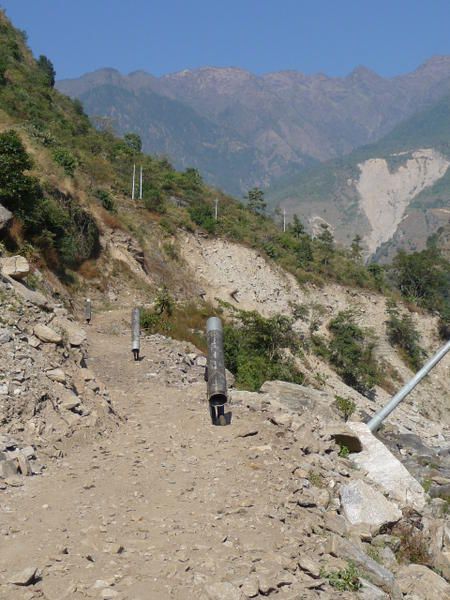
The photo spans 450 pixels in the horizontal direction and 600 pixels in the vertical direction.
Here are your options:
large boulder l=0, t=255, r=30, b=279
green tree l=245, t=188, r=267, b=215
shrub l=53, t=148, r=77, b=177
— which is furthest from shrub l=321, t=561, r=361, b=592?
green tree l=245, t=188, r=267, b=215

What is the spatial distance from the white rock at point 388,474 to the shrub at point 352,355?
60.8 feet

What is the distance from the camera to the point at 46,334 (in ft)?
30.2

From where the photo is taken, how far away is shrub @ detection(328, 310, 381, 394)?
91.4 ft

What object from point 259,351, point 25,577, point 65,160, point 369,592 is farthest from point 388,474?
point 65,160

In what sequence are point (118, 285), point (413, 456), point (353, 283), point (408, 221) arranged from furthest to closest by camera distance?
1. point (408, 221)
2. point (353, 283)
3. point (118, 285)
4. point (413, 456)

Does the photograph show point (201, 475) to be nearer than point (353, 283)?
Yes

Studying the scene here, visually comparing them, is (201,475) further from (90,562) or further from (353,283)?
(353,283)

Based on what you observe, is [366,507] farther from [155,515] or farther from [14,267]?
[14,267]

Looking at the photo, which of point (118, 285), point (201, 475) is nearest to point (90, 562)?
point (201, 475)

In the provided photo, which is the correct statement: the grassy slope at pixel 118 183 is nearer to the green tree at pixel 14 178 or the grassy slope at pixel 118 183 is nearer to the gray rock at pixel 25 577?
the green tree at pixel 14 178

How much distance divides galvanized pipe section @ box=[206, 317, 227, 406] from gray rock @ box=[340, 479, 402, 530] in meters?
2.56

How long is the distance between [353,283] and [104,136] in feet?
79.4

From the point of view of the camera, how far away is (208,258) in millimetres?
31891

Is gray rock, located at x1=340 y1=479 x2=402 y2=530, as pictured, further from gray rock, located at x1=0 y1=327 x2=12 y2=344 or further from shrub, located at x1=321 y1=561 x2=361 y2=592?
gray rock, located at x1=0 y1=327 x2=12 y2=344
